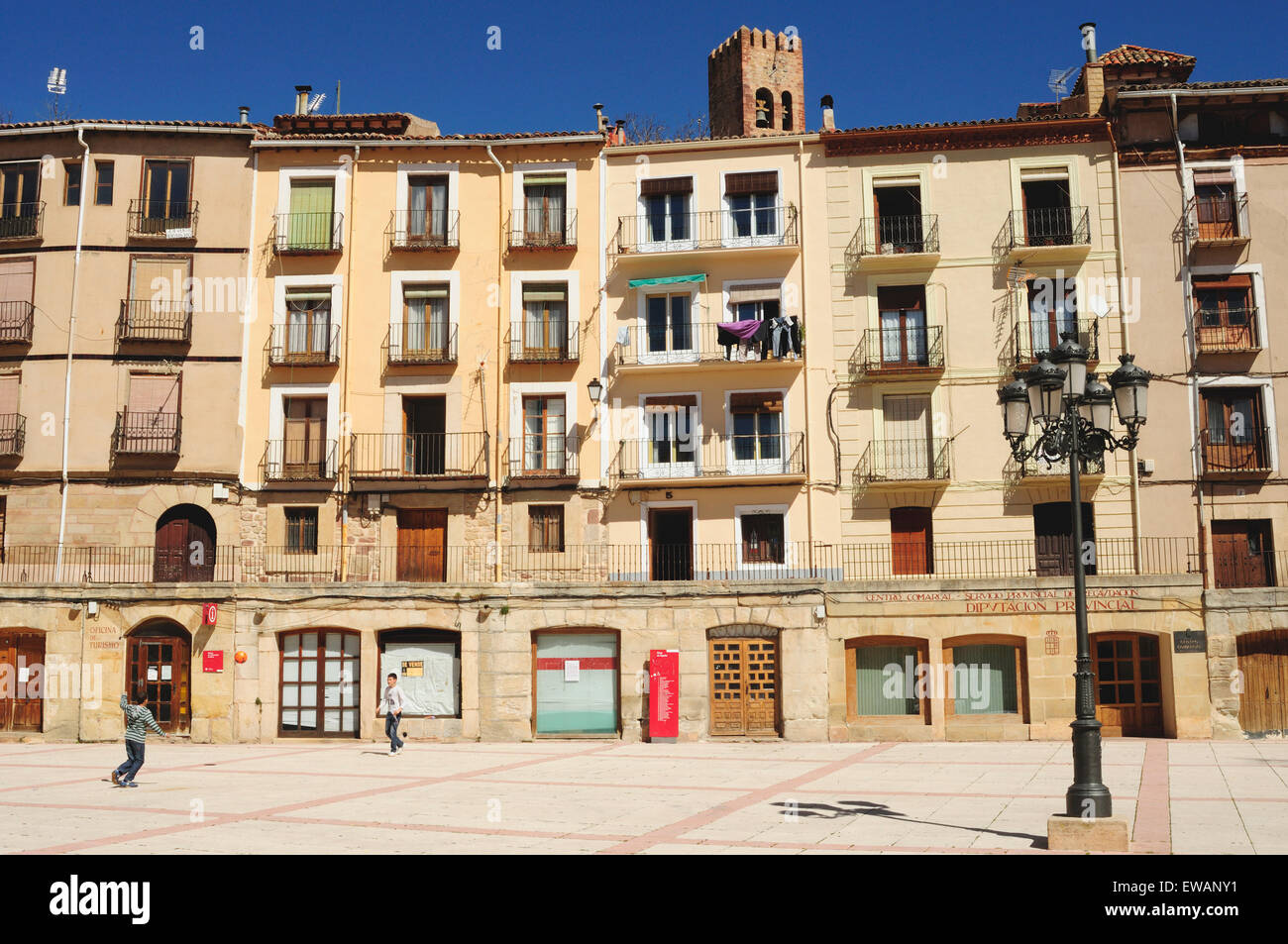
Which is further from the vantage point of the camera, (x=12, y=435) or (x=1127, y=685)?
(x=12, y=435)

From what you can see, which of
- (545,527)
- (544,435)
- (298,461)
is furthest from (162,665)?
(544,435)

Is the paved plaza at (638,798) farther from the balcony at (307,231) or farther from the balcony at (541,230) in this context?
the balcony at (307,231)

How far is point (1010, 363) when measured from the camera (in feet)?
95.7

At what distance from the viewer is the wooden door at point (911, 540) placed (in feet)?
95.7

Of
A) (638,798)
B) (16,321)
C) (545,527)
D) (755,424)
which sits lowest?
(638,798)

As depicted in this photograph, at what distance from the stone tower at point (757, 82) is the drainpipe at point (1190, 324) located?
23.8 meters

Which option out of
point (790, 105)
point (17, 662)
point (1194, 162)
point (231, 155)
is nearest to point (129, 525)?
point (17, 662)

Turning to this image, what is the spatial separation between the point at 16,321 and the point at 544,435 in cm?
1480

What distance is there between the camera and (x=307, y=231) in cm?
3119

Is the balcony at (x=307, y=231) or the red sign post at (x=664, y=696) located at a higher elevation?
the balcony at (x=307, y=231)

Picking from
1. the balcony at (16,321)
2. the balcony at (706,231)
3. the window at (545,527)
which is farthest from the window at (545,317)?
the balcony at (16,321)

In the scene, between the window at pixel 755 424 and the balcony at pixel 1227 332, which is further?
the window at pixel 755 424

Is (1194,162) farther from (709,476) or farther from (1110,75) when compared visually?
(709,476)

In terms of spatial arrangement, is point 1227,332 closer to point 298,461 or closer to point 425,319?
point 425,319
